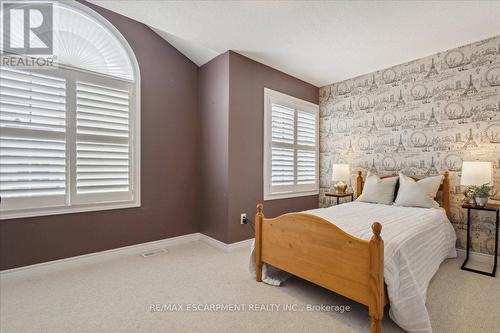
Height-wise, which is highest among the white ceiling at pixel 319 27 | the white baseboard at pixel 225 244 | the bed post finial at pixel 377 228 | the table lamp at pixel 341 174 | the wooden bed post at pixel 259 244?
the white ceiling at pixel 319 27

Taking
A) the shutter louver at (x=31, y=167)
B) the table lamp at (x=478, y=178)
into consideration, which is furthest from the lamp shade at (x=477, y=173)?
the shutter louver at (x=31, y=167)

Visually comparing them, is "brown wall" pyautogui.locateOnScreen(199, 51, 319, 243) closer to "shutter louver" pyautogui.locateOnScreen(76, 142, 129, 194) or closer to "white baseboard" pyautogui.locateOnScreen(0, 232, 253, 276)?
"white baseboard" pyautogui.locateOnScreen(0, 232, 253, 276)

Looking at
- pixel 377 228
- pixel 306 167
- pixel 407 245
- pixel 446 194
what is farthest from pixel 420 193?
pixel 377 228

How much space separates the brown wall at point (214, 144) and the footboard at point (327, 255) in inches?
42.2

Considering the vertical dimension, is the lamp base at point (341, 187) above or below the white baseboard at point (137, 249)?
above

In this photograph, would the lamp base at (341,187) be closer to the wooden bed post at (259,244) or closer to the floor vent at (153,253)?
the wooden bed post at (259,244)

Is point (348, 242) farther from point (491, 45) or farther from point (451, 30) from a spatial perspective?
point (491, 45)

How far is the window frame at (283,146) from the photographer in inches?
143

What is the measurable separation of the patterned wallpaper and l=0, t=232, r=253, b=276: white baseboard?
7.92ft

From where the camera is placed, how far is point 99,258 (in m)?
2.82

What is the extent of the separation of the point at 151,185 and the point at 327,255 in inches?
94.3

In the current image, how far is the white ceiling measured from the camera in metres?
2.35

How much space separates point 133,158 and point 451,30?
3.93 meters

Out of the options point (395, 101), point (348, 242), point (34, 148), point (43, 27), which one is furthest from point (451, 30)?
point (34, 148)
